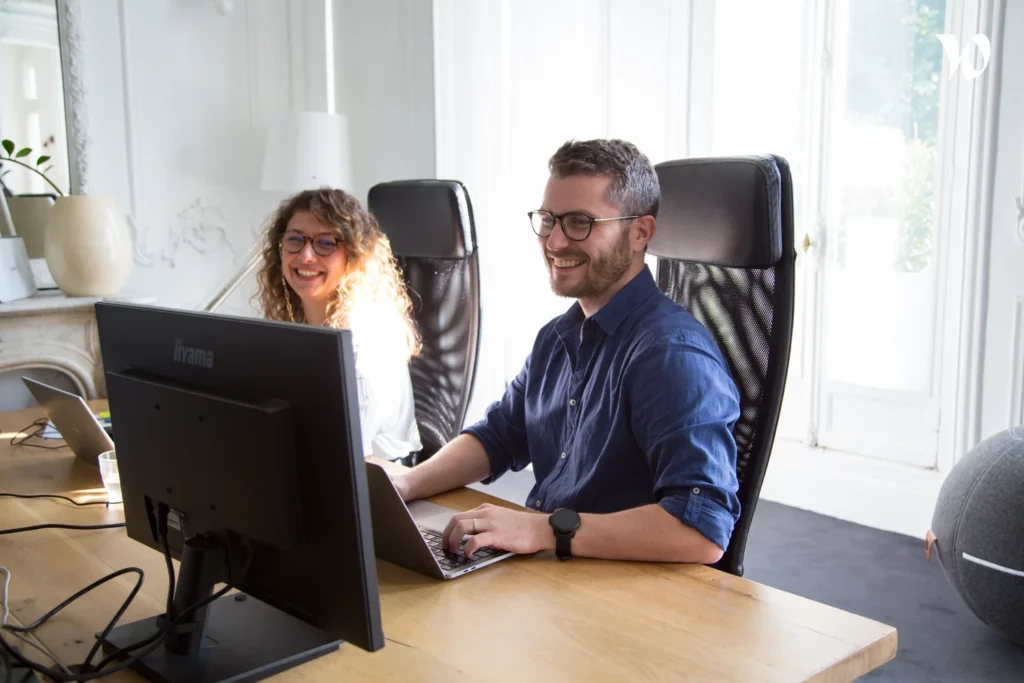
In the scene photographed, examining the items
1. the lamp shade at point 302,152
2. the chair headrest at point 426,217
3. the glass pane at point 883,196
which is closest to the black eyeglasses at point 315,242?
the chair headrest at point 426,217

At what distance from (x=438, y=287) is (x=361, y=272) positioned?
0.20m

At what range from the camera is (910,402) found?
3.18 metres

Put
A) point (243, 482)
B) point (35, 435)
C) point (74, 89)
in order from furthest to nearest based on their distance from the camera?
point (74, 89), point (35, 435), point (243, 482)

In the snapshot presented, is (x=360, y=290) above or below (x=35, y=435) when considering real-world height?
above

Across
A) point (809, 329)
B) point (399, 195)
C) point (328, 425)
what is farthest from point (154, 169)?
point (328, 425)

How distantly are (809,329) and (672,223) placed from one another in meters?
1.89

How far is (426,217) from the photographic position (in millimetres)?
2322

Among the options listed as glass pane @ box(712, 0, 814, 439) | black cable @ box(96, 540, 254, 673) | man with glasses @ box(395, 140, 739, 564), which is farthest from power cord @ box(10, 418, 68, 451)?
glass pane @ box(712, 0, 814, 439)

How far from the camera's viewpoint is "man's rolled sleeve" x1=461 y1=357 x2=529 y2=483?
1746 millimetres

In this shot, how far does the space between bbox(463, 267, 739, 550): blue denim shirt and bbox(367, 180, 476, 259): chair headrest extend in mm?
600

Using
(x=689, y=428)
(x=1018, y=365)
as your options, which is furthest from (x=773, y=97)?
(x=689, y=428)

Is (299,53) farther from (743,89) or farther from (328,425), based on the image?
(328,425)

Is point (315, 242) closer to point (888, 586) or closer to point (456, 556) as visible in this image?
point (456, 556)

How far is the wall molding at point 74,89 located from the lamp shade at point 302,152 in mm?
644
